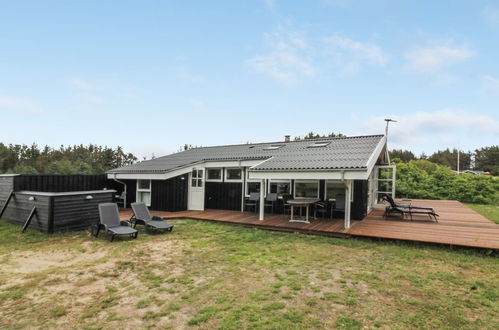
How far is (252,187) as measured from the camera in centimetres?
1184

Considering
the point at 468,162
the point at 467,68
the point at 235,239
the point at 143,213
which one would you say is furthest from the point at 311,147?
the point at 468,162

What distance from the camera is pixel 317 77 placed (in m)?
16.5

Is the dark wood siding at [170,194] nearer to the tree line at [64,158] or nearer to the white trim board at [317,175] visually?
the white trim board at [317,175]

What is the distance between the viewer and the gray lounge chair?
285 inches

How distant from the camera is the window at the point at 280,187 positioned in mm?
11130

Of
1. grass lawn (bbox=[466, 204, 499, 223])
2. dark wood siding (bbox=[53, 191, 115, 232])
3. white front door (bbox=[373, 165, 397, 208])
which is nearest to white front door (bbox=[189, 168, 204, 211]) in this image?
dark wood siding (bbox=[53, 191, 115, 232])

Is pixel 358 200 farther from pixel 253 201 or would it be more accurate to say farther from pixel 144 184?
pixel 144 184

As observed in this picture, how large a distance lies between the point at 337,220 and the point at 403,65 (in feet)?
35.1

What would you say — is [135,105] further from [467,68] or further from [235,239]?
[467,68]

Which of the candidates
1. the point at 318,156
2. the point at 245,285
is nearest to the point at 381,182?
the point at 318,156

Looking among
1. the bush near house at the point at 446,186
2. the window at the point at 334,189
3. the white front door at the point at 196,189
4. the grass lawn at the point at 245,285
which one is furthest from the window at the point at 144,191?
the bush near house at the point at 446,186

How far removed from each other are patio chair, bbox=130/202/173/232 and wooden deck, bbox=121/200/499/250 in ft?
5.53

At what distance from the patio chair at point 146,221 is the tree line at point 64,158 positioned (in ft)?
56.7

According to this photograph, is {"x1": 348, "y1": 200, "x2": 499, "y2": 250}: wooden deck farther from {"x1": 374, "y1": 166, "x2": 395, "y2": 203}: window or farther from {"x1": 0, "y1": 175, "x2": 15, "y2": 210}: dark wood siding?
{"x1": 0, "y1": 175, "x2": 15, "y2": 210}: dark wood siding
